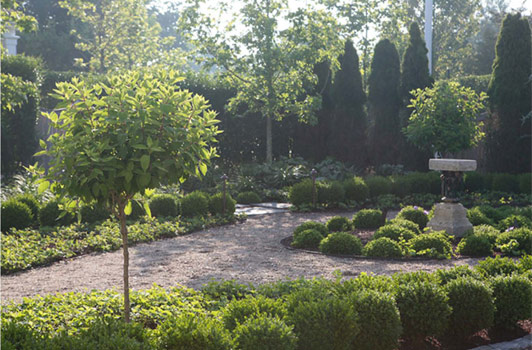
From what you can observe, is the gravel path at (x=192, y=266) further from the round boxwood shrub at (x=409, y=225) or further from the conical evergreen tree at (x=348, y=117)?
the conical evergreen tree at (x=348, y=117)

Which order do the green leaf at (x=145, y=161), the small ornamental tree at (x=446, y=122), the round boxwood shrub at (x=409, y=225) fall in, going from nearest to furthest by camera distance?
the green leaf at (x=145, y=161)
the round boxwood shrub at (x=409, y=225)
the small ornamental tree at (x=446, y=122)

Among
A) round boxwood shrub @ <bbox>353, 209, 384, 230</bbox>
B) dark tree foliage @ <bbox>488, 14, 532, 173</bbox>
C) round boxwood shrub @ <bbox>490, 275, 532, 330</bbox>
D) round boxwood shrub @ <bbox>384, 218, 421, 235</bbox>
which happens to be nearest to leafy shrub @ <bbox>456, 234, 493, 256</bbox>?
round boxwood shrub @ <bbox>384, 218, 421, 235</bbox>

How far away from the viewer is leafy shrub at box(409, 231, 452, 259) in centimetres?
755

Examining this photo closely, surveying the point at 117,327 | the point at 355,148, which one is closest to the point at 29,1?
the point at 355,148

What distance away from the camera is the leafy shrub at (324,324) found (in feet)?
12.0

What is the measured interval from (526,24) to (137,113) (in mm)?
14144

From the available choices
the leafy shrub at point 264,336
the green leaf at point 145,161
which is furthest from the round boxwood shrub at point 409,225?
the green leaf at point 145,161

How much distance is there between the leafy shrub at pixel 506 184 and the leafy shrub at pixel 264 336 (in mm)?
11905

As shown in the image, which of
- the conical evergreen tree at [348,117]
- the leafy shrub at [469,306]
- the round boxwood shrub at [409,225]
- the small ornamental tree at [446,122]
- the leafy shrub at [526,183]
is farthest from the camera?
the conical evergreen tree at [348,117]

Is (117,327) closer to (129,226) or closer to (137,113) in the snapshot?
(137,113)

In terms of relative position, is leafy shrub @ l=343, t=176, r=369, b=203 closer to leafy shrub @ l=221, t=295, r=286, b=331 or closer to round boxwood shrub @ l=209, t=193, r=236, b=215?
round boxwood shrub @ l=209, t=193, r=236, b=215

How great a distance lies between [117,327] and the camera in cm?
338

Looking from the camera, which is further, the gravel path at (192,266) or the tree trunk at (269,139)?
the tree trunk at (269,139)

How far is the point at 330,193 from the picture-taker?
1251cm
